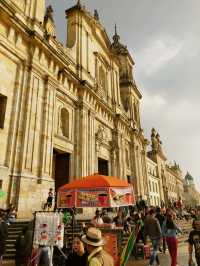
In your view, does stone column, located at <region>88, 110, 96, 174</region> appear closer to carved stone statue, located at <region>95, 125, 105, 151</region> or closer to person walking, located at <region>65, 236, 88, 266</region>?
carved stone statue, located at <region>95, 125, 105, 151</region>

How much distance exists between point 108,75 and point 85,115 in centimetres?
1022

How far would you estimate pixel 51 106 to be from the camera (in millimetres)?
14789

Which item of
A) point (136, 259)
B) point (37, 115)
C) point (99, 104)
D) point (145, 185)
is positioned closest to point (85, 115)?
point (99, 104)

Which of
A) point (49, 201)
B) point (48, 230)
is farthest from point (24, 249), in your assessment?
point (49, 201)

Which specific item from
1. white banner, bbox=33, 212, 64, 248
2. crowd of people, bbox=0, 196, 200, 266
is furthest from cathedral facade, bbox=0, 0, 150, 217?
white banner, bbox=33, 212, 64, 248

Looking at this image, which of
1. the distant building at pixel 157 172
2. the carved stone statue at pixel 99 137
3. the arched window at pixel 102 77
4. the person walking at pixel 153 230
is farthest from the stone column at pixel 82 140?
the distant building at pixel 157 172

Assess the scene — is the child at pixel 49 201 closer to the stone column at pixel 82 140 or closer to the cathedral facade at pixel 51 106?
the cathedral facade at pixel 51 106

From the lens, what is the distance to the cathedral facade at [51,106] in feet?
39.0

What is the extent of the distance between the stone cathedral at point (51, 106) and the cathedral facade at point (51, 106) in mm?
47

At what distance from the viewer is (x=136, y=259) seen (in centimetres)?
855

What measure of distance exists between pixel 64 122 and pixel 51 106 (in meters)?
2.80

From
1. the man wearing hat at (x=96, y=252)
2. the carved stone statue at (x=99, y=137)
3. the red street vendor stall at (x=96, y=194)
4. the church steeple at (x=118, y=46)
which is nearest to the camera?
the man wearing hat at (x=96, y=252)

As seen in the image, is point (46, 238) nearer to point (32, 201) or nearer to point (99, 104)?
point (32, 201)

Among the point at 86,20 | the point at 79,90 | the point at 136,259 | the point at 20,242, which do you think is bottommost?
the point at 136,259
